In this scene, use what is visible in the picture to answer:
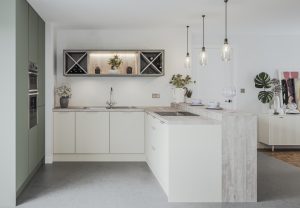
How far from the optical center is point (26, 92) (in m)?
4.39

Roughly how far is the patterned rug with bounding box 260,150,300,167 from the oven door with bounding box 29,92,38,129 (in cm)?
430

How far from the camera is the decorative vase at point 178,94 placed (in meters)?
6.21

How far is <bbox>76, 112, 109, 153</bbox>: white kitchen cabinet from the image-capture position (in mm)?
6043

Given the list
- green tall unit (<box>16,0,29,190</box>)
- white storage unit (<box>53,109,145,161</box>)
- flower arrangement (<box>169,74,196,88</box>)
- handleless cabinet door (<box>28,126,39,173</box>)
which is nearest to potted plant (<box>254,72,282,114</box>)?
flower arrangement (<box>169,74,196,88</box>)

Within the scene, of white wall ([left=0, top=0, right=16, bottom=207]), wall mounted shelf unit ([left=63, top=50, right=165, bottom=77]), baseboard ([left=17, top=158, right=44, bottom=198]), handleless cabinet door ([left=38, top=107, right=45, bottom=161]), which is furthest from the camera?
wall mounted shelf unit ([left=63, top=50, right=165, bottom=77])

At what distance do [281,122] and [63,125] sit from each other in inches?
168

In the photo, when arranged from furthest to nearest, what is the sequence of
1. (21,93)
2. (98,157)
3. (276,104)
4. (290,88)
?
(290,88) → (276,104) → (98,157) → (21,93)

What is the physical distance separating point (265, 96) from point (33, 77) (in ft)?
15.3

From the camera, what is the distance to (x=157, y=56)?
641 cm

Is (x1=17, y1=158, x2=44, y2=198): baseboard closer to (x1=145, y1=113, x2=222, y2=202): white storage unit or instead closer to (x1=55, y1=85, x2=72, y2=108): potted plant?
(x1=55, y1=85, x2=72, y2=108): potted plant

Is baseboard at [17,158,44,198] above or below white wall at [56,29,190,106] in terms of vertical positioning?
below

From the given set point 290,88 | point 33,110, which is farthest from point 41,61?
point 290,88

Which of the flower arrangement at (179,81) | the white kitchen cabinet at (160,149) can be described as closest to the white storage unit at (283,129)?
the flower arrangement at (179,81)

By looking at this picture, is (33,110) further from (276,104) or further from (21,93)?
(276,104)
